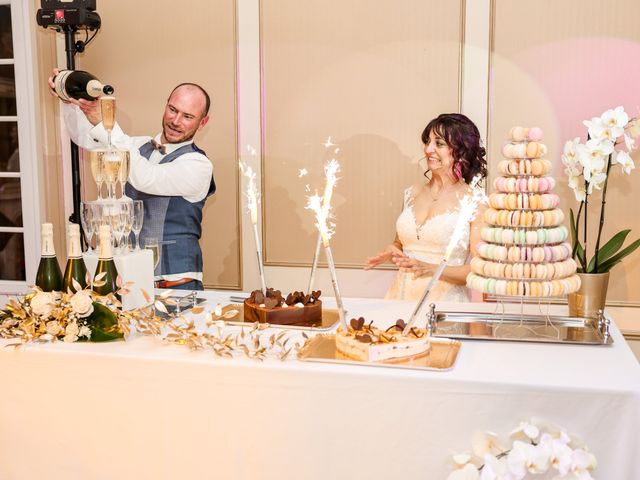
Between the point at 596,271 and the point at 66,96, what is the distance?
257 centimetres

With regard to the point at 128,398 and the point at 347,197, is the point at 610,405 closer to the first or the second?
the point at 128,398

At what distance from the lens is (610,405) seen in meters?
1.45

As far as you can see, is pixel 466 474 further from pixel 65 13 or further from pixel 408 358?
pixel 65 13

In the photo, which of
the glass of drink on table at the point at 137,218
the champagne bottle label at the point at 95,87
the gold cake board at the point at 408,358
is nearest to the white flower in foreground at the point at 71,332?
the glass of drink on table at the point at 137,218

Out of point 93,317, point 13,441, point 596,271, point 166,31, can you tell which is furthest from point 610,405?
point 166,31

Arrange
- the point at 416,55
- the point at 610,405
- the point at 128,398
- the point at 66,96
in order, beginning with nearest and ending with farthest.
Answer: the point at 610,405 → the point at 128,398 → the point at 66,96 → the point at 416,55

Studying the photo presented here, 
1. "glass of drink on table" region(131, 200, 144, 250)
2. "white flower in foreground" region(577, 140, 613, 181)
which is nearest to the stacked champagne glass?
"glass of drink on table" region(131, 200, 144, 250)

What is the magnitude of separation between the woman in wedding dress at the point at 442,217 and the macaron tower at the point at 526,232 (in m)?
1.39

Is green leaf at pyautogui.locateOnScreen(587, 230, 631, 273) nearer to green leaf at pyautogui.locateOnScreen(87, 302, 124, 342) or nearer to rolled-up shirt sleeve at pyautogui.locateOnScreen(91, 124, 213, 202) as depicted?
green leaf at pyautogui.locateOnScreen(87, 302, 124, 342)

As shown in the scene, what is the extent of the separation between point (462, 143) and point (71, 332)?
2.13 metres

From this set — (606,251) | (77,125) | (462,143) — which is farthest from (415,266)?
(77,125)

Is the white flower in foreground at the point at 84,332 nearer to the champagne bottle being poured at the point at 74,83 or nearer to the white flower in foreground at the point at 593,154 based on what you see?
the white flower in foreground at the point at 593,154

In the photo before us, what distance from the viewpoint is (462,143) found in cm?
329

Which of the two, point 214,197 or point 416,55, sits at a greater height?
point 416,55
